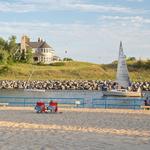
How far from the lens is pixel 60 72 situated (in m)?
120

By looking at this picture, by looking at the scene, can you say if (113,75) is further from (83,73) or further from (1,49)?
(1,49)

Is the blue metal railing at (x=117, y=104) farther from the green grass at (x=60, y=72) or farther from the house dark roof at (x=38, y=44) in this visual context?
the house dark roof at (x=38, y=44)

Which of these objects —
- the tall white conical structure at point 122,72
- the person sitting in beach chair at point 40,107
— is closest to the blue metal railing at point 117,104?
the person sitting in beach chair at point 40,107

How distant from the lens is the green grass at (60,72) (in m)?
118

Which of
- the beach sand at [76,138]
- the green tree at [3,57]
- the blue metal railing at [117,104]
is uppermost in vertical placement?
the green tree at [3,57]

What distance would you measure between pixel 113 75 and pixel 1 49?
30692mm

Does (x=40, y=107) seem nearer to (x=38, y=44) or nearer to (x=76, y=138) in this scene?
(x=76, y=138)

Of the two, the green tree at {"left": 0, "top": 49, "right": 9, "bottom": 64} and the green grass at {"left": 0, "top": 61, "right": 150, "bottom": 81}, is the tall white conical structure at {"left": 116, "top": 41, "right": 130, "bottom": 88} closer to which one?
the green grass at {"left": 0, "top": 61, "right": 150, "bottom": 81}

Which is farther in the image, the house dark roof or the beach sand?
the house dark roof

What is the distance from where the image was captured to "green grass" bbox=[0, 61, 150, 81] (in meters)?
118

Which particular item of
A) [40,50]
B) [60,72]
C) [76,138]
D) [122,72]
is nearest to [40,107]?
[76,138]

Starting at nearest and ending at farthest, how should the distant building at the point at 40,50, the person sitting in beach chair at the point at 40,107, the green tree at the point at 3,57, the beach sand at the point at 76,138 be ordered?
1. the beach sand at the point at 76,138
2. the person sitting in beach chair at the point at 40,107
3. the green tree at the point at 3,57
4. the distant building at the point at 40,50

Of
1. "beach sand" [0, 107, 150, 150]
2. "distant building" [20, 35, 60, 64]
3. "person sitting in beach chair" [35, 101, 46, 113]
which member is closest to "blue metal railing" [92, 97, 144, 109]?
"person sitting in beach chair" [35, 101, 46, 113]

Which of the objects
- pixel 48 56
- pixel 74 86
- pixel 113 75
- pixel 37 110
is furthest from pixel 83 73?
pixel 37 110
